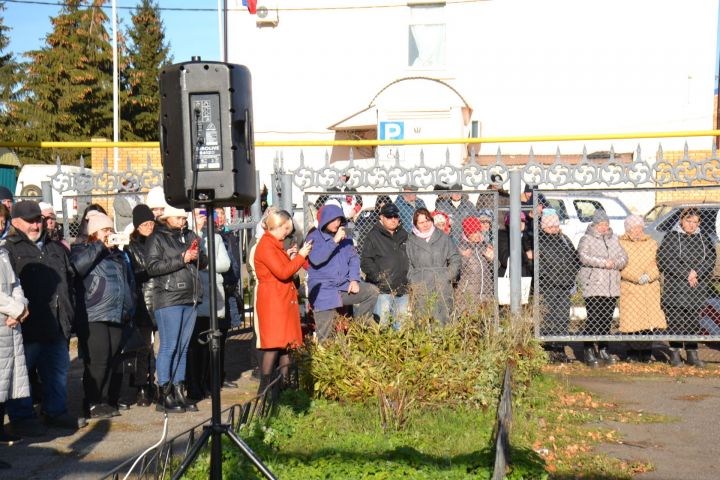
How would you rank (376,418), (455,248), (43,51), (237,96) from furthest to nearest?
(43,51) < (455,248) < (376,418) < (237,96)

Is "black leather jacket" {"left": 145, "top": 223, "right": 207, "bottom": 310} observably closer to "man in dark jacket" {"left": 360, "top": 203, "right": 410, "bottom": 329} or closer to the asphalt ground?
the asphalt ground

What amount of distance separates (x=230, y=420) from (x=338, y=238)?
Answer: 3.52 metres

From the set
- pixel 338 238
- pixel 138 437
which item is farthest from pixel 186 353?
pixel 338 238

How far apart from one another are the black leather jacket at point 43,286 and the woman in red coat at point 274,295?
1597mm

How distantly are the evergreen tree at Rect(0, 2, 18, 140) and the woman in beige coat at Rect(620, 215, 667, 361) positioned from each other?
3465 cm

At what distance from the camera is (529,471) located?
588cm

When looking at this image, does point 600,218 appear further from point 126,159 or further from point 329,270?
point 126,159

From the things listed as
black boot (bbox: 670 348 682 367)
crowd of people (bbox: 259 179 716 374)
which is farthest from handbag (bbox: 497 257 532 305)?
black boot (bbox: 670 348 682 367)

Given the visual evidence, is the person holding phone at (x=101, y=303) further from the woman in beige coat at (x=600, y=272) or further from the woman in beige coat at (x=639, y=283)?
the woman in beige coat at (x=639, y=283)

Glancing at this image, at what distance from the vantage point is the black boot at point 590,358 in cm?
1087

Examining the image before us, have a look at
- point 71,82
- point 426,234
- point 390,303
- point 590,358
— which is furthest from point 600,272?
point 71,82

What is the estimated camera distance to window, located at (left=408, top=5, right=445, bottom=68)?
26.2 m

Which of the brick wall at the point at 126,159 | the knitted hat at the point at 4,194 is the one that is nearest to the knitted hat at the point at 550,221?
the brick wall at the point at 126,159

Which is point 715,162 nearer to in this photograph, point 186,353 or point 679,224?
point 679,224
